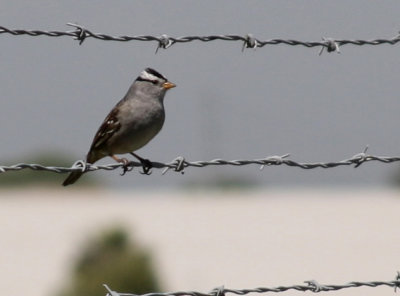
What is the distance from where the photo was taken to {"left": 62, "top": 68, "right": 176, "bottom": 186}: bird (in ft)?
32.6

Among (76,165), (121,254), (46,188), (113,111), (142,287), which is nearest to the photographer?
(76,165)

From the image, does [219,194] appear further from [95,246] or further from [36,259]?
[95,246]

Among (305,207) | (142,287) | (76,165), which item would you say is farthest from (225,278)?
(76,165)

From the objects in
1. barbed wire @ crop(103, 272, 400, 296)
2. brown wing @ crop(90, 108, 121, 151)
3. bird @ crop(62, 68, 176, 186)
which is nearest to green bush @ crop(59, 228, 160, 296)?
bird @ crop(62, 68, 176, 186)

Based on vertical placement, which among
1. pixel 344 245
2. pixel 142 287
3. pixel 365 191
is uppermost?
pixel 365 191

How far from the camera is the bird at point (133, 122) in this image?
9.94 metres

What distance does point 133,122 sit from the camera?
32.7ft

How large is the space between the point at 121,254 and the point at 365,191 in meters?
56.0

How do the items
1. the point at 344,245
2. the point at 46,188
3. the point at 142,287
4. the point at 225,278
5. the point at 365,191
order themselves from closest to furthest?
the point at 142,287, the point at 225,278, the point at 344,245, the point at 365,191, the point at 46,188

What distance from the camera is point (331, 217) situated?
65438mm

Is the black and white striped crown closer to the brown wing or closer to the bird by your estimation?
the bird

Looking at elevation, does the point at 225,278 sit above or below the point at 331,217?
below

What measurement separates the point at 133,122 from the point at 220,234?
5495 cm

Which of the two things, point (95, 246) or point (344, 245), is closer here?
point (95, 246)
